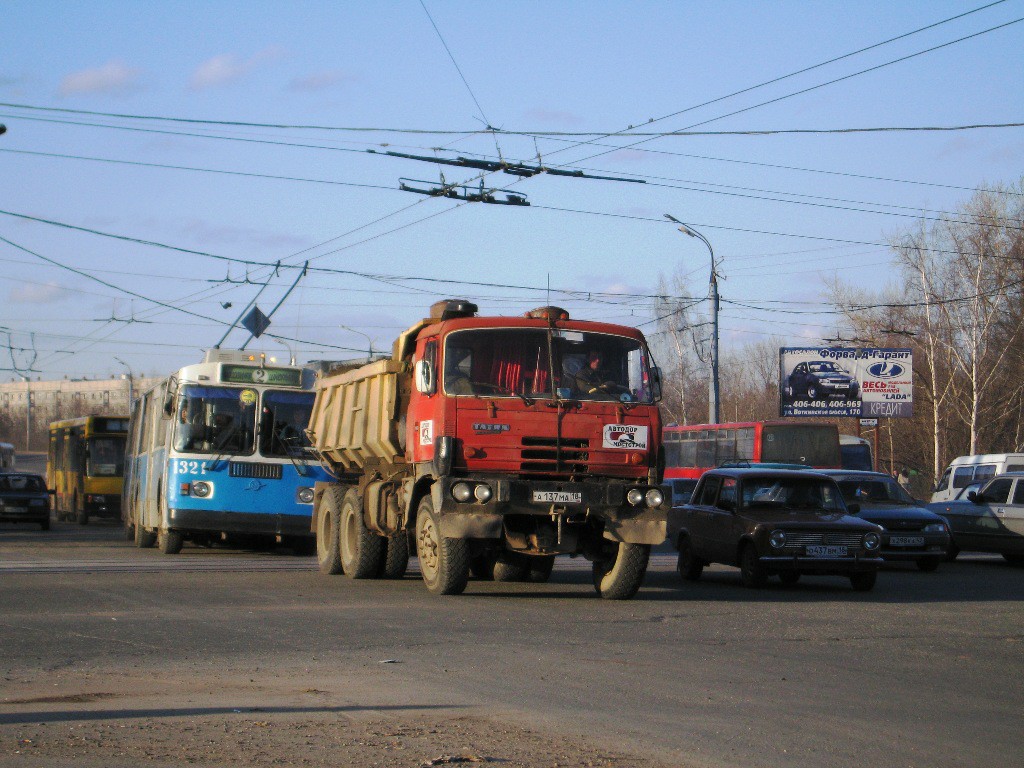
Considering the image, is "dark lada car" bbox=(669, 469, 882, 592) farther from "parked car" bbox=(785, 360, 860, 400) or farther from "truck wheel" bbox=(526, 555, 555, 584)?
"parked car" bbox=(785, 360, 860, 400)

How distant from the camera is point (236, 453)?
2217cm

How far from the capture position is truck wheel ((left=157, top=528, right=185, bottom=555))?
22.8 m

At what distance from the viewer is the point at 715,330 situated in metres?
39.0

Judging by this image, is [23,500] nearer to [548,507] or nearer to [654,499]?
[548,507]

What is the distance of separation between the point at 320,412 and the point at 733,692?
12613mm

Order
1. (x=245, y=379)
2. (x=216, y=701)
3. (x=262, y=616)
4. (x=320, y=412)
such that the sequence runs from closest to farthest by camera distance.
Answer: (x=216, y=701) < (x=262, y=616) < (x=320, y=412) < (x=245, y=379)

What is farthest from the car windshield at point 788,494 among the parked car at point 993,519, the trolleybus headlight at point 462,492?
the parked car at point 993,519

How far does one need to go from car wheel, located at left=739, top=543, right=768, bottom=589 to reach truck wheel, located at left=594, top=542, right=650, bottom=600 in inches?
101

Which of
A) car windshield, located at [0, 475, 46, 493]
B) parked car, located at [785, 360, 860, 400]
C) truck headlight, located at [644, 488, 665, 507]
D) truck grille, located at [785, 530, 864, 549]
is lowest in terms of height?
truck grille, located at [785, 530, 864, 549]

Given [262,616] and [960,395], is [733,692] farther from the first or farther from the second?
[960,395]

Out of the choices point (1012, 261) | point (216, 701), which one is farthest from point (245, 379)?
point (1012, 261)

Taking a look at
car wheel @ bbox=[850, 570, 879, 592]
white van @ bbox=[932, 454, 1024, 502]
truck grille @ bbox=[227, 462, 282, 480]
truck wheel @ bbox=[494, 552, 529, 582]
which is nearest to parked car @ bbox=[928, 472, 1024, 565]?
car wheel @ bbox=[850, 570, 879, 592]

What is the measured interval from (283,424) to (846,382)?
35.1m

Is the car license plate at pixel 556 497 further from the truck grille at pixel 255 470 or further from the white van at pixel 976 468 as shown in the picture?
the white van at pixel 976 468
